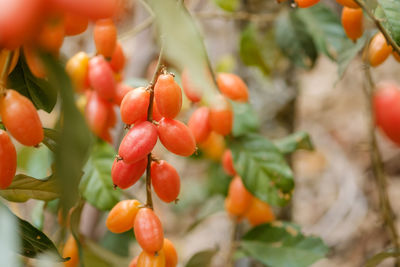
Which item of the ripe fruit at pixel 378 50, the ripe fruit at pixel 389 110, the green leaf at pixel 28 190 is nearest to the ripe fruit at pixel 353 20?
the ripe fruit at pixel 378 50

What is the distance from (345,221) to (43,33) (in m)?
1.72

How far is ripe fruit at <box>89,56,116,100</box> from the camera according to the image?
0.70 metres

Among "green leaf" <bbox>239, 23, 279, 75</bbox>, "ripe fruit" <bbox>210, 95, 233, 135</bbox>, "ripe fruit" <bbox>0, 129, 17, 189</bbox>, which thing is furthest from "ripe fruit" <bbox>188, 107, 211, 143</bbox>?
"green leaf" <bbox>239, 23, 279, 75</bbox>

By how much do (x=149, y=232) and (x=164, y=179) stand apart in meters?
0.07

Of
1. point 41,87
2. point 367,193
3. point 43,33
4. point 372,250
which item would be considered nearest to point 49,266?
point 41,87

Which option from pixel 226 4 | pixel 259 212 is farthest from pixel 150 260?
pixel 226 4

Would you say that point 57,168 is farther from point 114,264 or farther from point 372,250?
point 372,250

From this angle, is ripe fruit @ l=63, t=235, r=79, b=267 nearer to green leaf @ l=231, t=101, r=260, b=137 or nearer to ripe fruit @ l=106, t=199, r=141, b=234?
ripe fruit @ l=106, t=199, r=141, b=234

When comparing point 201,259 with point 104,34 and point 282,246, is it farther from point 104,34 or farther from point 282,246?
point 104,34

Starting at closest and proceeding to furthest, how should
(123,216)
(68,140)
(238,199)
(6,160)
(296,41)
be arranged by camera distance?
(68,140), (6,160), (123,216), (238,199), (296,41)

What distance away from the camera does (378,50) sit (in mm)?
579

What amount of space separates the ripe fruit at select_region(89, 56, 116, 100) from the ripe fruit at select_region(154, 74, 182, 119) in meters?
0.26

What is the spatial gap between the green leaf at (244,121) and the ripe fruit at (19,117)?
0.51 m

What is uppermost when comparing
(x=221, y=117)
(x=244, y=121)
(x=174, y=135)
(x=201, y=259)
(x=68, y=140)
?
(x=68, y=140)
